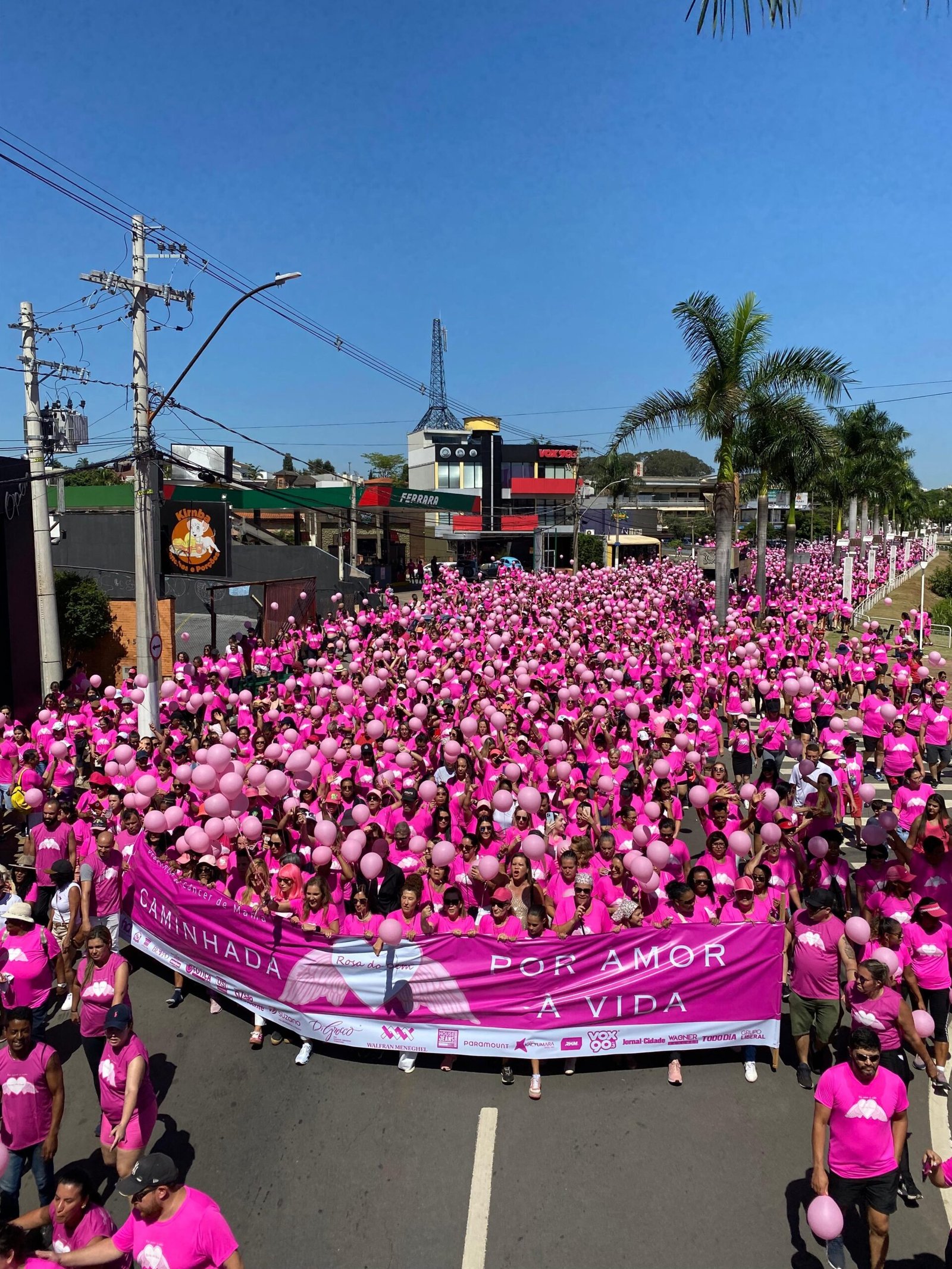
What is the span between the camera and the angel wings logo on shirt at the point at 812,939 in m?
5.49

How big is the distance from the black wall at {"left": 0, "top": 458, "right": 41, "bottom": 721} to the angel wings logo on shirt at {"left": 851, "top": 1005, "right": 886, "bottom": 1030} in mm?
15202

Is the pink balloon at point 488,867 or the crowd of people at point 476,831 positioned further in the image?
the pink balloon at point 488,867

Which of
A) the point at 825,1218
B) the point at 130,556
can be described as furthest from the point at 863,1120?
the point at 130,556

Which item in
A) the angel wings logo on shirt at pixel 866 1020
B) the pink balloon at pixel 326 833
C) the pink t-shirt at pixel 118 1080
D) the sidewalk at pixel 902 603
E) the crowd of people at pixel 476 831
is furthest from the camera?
the sidewalk at pixel 902 603

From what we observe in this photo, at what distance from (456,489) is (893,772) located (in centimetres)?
5583

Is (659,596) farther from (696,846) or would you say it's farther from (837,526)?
(837,526)

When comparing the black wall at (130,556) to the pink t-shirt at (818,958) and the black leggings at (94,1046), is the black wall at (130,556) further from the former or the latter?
the pink t-shirt at (818,958)

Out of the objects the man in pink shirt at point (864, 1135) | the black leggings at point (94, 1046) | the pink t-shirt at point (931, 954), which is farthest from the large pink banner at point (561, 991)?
the man in pink shirt at point (864, 1135)

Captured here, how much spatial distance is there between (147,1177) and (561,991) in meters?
3.02

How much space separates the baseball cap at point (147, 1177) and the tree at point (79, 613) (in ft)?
58.6

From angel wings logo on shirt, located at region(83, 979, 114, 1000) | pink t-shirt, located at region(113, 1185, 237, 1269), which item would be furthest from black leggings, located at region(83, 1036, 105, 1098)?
pink t-shirt, located at region(113, 1185, 237, 1269)

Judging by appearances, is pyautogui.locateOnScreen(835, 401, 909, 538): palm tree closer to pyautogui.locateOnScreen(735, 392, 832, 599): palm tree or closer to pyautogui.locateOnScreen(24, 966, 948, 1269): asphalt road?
pyautogui.locateOnScreen(735, 392, 832, 599): palm tree

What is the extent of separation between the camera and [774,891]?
6.28m

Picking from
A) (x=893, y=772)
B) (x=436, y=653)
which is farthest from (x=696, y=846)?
(x=436, y=653)
